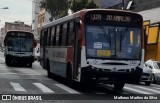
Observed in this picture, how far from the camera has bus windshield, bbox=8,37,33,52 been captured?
3744cm

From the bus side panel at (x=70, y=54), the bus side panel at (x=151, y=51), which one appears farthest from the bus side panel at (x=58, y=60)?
the bus side panel at (x=151, y=51)

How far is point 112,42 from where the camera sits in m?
17.1

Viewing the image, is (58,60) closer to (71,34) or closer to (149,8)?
(71,34)

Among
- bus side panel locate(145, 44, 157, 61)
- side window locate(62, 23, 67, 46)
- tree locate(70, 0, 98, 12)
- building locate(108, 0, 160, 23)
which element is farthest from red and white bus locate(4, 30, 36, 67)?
tree locate(70, 0, 98, 12)

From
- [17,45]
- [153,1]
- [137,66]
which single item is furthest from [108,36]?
[153,1]

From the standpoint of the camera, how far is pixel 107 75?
55.7 ft

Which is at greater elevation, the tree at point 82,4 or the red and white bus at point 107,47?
the tree at point 82,4

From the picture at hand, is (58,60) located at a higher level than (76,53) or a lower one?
lower

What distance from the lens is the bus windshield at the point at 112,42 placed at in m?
17.0

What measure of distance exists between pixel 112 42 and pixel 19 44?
2124cm

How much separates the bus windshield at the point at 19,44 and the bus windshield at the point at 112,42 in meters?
21.0

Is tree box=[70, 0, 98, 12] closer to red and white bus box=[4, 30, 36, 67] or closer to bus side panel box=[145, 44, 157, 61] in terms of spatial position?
bus side panel box=[145, 44, 157, 61]

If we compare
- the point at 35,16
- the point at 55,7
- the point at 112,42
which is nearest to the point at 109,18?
Answer: the point at 112,42

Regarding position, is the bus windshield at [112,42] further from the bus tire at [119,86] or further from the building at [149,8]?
the building at [149,8]
